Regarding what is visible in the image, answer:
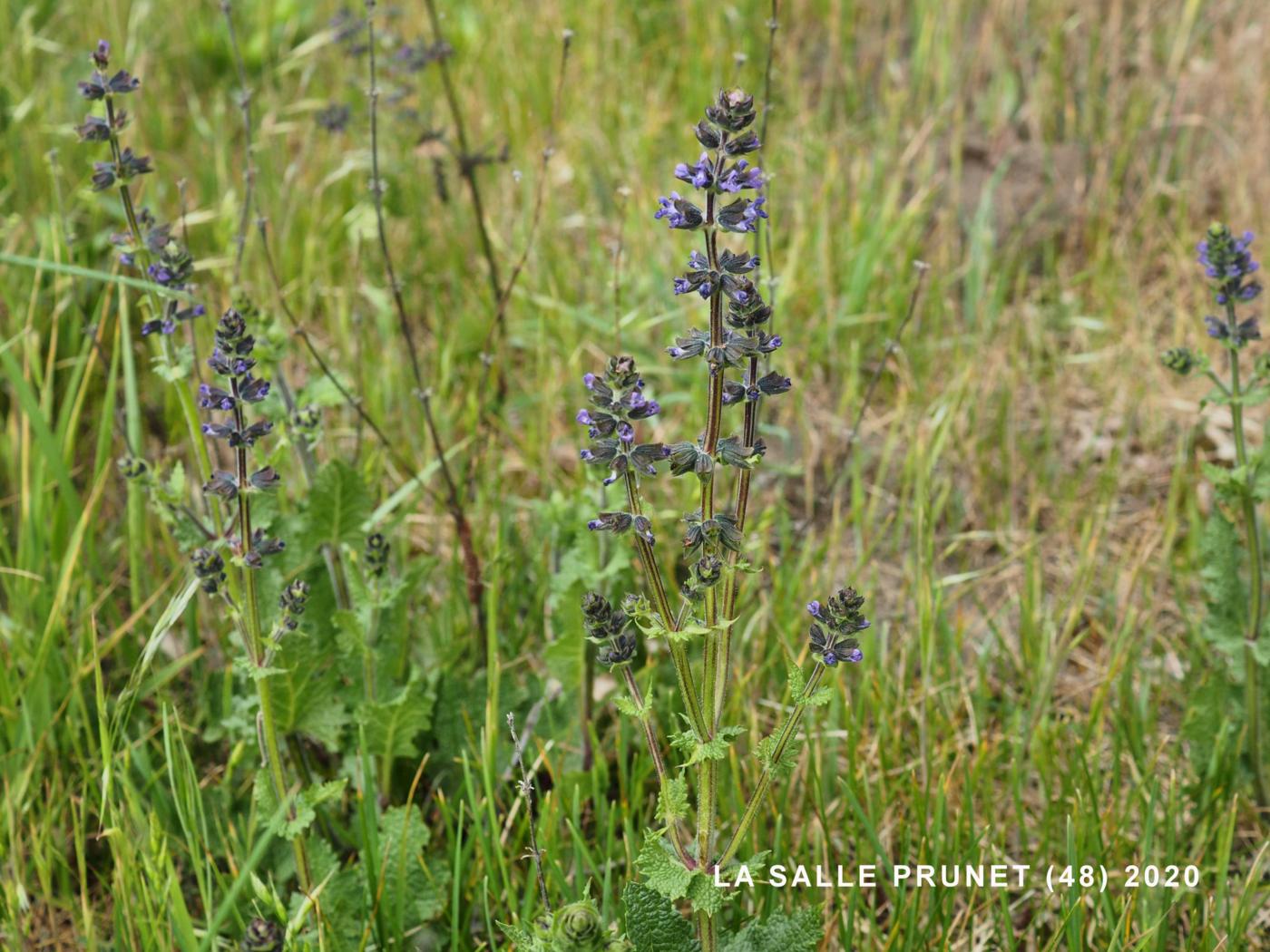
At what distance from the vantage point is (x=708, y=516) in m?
1.64

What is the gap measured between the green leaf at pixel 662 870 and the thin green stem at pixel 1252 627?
4.33 ft

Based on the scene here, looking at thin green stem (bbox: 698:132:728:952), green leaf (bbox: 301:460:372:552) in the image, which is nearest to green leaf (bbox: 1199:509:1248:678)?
thin green stem (bbox: 698:132:728:952)

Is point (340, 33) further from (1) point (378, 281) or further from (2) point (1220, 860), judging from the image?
(2) point (1220, 860)

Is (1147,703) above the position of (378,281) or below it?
below

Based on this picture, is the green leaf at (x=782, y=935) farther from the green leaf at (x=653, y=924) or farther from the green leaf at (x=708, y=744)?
the green leaf at (x=708, y=744)

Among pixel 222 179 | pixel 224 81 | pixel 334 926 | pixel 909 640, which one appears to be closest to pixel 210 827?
pixel 334 926

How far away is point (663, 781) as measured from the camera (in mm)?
1643

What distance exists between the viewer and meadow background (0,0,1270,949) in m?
2.24

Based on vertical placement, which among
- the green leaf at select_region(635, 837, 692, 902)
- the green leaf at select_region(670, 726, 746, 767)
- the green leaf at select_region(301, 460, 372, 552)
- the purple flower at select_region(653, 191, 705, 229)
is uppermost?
the purple flower at select_region(653, 191, 705, 229)

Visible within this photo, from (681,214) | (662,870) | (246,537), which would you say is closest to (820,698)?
(662,870)

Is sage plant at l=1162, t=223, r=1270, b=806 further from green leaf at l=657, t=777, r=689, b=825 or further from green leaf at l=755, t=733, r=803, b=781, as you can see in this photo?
green leaf at l=657, t=777, r=689, b=825

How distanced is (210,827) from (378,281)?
2.15 m

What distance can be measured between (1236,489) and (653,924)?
140 centimetres

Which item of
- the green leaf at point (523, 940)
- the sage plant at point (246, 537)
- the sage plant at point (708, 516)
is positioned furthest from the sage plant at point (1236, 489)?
the sage plant at point (246, 537)
